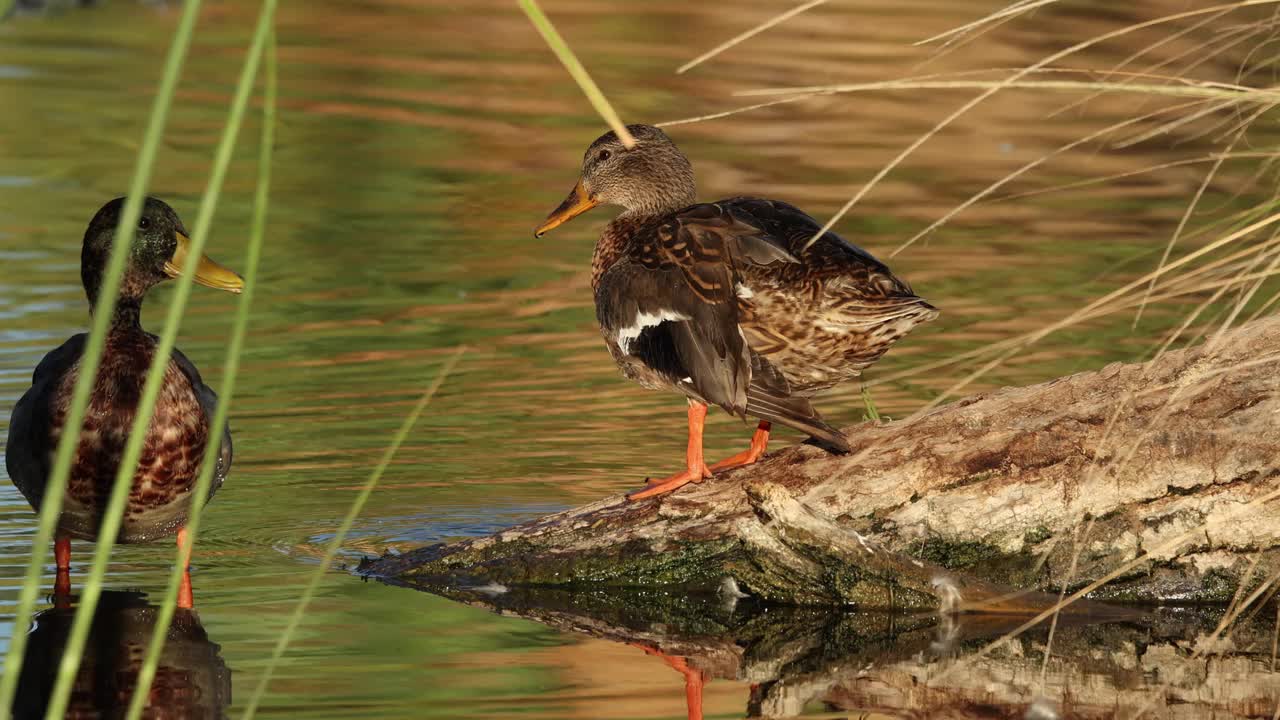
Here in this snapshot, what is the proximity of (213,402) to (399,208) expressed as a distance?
22.0 ft

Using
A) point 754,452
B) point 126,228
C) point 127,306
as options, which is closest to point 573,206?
point 754,452

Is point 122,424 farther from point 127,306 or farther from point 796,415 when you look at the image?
point 796,415

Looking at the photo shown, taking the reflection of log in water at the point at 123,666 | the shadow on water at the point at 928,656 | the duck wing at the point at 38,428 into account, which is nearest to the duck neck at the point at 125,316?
the duck wing at the point at 38,428

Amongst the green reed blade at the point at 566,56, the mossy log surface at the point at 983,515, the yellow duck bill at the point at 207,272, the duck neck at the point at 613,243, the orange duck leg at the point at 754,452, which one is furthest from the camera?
the duck neck at the point at 613,243

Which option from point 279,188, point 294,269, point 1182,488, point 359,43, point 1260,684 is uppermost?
point 359,43

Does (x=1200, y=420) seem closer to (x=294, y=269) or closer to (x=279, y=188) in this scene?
(x=294, y=269)

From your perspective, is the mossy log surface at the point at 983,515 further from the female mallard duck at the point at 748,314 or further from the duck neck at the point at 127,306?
the duck neck at the point at 127,306

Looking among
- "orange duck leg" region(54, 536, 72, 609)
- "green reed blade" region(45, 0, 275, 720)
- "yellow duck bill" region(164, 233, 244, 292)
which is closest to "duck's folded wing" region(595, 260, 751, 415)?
"yellow duck bill" region(164, 233, 244, 292)

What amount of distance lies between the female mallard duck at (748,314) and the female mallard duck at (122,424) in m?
1.31

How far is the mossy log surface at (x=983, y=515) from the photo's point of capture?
5.27 metres

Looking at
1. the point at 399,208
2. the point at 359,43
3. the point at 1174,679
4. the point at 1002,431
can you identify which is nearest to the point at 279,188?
the point at 399,208

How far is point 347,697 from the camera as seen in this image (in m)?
4.68

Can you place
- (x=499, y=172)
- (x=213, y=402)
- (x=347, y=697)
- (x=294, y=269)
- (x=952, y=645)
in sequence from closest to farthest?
(x=347, y=697) → (x=952, y=645) → (x=213, y=402) → (x=294, y=269) → (x=499, y=172)

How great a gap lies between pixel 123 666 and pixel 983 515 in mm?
2400
